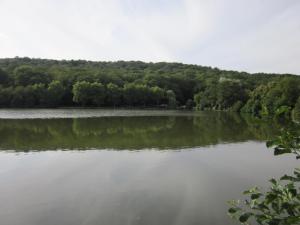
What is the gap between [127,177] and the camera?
55.0 feet

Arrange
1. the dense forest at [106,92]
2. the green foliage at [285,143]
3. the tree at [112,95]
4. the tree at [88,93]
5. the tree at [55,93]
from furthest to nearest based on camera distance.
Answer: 1. the tree at [112,95]
2. the tree at [88,93]
3. the tree at [55,93]
4. the dense forest at [106,92]
5. the green foliage at [285,143]

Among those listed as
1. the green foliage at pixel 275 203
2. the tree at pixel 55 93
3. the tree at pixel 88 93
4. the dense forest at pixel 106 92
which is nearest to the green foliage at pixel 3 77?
the dense forest at pixel 106 92

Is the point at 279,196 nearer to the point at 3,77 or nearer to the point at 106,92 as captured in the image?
the point at 106,92

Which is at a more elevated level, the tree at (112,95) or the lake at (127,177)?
the tree at (112,95)

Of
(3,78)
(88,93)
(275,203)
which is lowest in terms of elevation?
(275,203)

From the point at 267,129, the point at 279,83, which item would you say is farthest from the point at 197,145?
the point at 279,83

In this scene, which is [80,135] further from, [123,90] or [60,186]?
[123,90]

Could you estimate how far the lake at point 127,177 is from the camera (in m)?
11.7

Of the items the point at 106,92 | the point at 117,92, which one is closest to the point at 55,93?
the point at 106,92

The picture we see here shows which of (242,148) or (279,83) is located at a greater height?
(279,83)

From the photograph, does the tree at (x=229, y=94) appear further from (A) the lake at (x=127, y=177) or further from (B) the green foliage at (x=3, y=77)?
(A) the lake at (x=127, y=177)

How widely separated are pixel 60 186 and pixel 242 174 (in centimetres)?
871

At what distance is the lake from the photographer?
38.4ft

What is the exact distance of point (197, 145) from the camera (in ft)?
89.6
